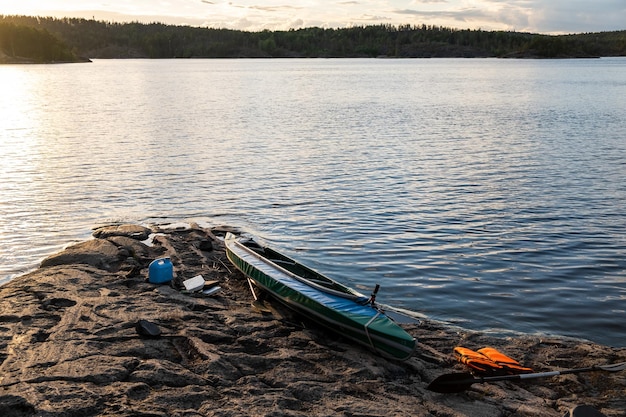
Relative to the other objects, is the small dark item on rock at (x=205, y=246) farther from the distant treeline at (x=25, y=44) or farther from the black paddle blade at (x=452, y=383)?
the distant treeline at (x=25, y=44)

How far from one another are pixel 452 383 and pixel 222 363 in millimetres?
3545

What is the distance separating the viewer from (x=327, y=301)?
37.5 feet

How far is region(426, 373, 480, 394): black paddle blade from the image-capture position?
9.09 meters

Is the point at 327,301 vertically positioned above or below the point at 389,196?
above

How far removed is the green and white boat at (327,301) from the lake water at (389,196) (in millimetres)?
2004

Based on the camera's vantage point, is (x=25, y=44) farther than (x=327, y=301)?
Yes

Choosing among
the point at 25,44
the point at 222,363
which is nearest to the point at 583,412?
the point at 222,363

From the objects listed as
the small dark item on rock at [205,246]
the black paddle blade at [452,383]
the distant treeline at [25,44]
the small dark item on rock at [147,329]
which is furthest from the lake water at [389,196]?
the distant treeline at [25,44]

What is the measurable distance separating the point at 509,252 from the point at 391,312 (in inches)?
243

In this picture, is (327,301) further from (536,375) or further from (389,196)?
(389,196)

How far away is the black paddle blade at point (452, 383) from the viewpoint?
909 centimetres

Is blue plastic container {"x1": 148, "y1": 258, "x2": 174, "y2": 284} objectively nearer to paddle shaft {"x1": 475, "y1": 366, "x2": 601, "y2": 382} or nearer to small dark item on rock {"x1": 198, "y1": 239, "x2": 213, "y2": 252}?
small dark item on rock {"x1": 198, "y1": 239, "x2": 213, "y2": 252}

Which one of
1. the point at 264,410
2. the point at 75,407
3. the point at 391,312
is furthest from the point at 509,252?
the point at 75,407

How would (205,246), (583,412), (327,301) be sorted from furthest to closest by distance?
1. (205,246)
2. (327,301)
3. (583,412)
